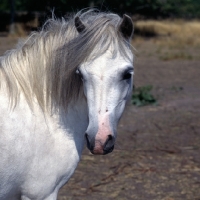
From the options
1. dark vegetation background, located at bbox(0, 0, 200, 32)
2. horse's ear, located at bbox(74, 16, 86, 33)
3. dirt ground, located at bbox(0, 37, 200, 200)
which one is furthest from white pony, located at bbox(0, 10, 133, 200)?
dark vegetation background, located at bbox(0, 0, 200, 32)

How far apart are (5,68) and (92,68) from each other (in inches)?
21.4

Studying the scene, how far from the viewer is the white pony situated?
2723mm

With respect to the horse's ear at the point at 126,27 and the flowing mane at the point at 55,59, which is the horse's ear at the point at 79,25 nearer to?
the flowing mane at the point at 55,59

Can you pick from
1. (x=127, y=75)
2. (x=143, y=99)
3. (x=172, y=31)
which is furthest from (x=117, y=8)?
(x=127, y=75)

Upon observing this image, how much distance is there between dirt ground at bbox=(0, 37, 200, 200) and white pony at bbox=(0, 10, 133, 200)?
30 centimetres

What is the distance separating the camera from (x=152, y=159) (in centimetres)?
592

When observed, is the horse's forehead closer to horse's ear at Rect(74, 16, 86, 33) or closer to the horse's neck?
horse's ear at Rect(74, 16, 86, 33)

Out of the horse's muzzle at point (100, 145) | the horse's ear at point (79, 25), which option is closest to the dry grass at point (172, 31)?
the horse's ear at point (79, 25)

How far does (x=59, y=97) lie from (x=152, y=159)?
313 centimetres

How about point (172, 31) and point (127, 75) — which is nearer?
point (127, 75)

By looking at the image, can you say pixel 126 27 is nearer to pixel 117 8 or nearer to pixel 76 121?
pixel 76 121

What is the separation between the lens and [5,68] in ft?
9.63

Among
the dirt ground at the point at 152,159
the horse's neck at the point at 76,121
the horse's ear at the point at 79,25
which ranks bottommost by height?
the dirt ground at the point at 152,159

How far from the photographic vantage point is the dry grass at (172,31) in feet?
69.8
